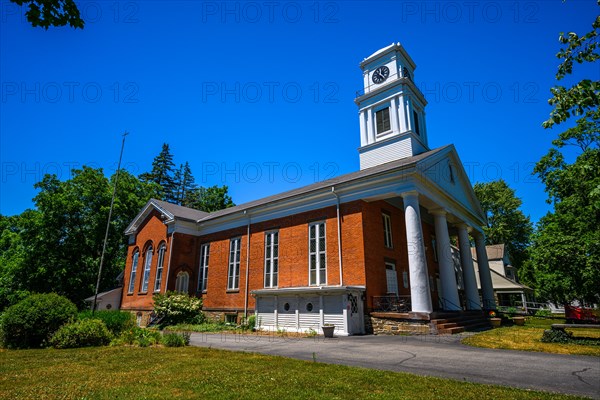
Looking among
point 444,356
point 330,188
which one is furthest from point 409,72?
point 444,356

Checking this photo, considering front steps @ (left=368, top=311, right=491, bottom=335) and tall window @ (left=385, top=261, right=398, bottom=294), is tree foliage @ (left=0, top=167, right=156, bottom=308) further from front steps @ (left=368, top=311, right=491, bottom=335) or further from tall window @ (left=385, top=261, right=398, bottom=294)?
front steps @ (left=368, top=311, right=491, bottom=335)

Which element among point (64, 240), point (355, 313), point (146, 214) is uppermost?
point (146, 214)

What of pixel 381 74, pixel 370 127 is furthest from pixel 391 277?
pixel 381 74

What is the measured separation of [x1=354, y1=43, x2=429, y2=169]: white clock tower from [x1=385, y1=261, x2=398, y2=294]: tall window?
302 inches

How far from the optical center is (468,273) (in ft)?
77.0

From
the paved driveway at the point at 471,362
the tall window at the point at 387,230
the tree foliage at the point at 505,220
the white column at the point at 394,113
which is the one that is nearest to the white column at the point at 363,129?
the white column at the point at 394,113

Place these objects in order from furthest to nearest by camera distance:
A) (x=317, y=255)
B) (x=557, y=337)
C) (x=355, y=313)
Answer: (x=317, y=255) < (x=355, y=313) < (x=557, y=337)

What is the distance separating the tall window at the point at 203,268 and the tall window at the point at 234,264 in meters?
3.12

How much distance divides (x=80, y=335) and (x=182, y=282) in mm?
14996

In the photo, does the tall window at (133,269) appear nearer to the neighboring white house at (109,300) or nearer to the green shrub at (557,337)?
the neighboring white house at (109,300)

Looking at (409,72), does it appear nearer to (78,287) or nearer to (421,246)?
(421,246)

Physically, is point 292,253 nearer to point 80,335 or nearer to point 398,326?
point 398,326

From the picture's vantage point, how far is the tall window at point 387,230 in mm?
20523

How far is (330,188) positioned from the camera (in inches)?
772
